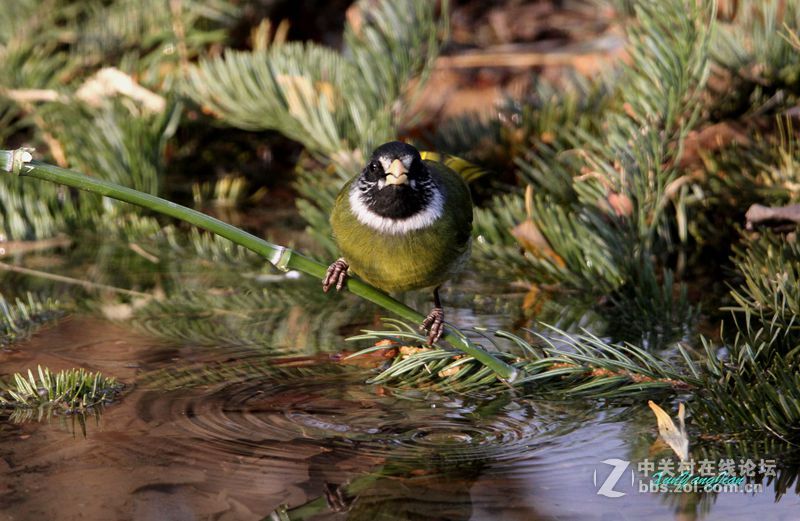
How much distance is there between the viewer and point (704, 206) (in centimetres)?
343

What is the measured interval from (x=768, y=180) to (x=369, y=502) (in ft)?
6.61

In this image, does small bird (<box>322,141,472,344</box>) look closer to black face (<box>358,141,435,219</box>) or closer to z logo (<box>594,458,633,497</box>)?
black face (<box>358,141,435,219</box>)

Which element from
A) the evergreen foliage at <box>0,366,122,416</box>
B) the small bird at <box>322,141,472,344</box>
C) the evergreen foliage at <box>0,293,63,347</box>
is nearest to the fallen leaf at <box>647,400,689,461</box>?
the small bird at <box>322,141,472,344</box>

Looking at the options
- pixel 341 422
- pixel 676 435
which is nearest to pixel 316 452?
pixel 341 422

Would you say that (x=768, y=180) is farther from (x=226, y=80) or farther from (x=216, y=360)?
(x=226, y=80)

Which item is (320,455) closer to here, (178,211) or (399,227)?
(178,211)

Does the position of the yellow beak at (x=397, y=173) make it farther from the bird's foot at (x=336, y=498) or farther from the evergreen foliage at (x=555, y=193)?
the bird's foot at (x=336, y=498)

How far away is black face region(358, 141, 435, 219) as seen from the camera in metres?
2.86

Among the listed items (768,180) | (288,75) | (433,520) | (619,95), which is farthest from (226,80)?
(433,520)

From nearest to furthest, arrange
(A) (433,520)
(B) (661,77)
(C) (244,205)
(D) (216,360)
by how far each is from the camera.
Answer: (A) (433,520), (D) (216,360), (B) (661,77), (C) (244,205)

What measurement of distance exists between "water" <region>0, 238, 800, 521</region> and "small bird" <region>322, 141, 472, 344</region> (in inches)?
17.3

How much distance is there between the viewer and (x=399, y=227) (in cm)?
291

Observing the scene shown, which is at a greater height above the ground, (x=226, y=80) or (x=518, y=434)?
(x=226, y=80)

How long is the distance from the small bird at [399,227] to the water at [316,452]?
439 millimetres
